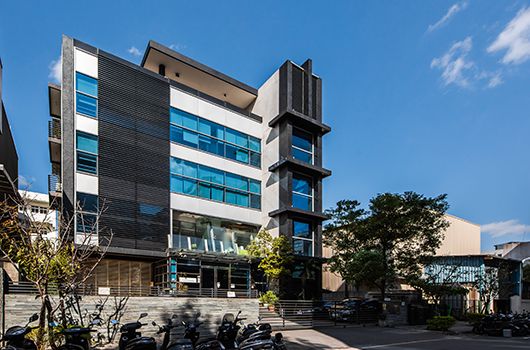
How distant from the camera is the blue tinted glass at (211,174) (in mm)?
24672

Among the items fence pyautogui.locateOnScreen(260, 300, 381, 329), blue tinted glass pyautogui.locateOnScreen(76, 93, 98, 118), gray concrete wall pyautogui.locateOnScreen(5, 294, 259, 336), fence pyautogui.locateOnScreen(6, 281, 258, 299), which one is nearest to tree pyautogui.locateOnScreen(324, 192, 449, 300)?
fence pyautogui.locateOnScreen(260, 300, 381, 329)

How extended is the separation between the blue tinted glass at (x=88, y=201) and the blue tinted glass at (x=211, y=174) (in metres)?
6.65

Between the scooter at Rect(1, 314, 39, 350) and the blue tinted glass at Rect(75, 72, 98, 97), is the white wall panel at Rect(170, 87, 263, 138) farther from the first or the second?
the scooter at Rect(1, 314, 39, 350)

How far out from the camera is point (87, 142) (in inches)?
789

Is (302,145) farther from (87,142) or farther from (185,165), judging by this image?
(87,142)

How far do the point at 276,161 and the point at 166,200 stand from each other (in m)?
7.95

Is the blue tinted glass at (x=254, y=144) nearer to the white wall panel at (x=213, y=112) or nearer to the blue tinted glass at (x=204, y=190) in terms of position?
the white wall panel at (x=213, y=112)

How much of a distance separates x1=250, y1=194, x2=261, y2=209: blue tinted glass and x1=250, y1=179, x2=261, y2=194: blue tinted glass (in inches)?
13.5

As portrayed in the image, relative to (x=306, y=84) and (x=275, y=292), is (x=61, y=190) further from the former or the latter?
(x=306, y=84)

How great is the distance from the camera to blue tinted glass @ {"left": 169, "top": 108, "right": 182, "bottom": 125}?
23.6 metres

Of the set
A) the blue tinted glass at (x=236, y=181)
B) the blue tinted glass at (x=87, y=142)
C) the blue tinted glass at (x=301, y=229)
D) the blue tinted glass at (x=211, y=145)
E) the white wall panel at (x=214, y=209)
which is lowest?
the blue tinted glass at (x=301, y=229)

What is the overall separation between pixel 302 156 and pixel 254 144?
3.46 meters

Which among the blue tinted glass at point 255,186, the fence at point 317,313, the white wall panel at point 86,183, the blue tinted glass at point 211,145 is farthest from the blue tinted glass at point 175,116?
the fence at point 317,313

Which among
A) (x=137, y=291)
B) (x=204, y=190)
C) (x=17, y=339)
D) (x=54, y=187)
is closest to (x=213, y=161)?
(x=204, y=190)
